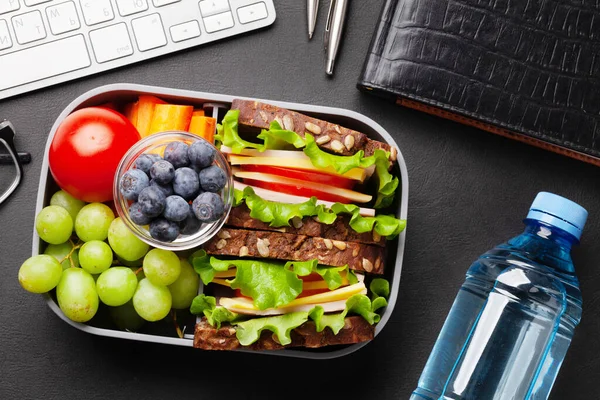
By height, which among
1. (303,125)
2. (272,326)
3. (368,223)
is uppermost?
(303,125)

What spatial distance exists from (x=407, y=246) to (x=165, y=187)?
0.52 m

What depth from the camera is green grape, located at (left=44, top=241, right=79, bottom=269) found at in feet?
3.77

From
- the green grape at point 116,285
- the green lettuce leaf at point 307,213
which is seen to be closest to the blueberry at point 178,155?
the green lettuce leaf at point 307,213

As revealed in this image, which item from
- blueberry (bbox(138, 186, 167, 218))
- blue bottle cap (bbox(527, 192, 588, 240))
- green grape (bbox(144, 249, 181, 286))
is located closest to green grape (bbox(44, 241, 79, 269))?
green grape (bbox(144, 249, 181, 286))

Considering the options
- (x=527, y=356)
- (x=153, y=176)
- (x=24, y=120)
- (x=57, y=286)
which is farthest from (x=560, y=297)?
(x=24, y=120)

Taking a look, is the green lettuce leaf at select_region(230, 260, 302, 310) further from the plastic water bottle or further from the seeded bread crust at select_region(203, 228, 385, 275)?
the plastic water bottle

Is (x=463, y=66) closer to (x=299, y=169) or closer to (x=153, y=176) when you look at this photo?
(x=299, y=169)

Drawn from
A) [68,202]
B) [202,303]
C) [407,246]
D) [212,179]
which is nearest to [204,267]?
[202,303]

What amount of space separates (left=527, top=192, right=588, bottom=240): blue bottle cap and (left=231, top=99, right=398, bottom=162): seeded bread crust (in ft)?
1.11

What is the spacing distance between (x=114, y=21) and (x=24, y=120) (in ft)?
0.84

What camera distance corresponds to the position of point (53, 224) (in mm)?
1088

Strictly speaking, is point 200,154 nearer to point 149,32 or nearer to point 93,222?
point 93,222

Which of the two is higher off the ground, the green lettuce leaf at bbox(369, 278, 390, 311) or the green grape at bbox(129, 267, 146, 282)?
the green lettuce leaf at bbox(369, 278, 390, 311)

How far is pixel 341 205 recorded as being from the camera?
1.08 m
